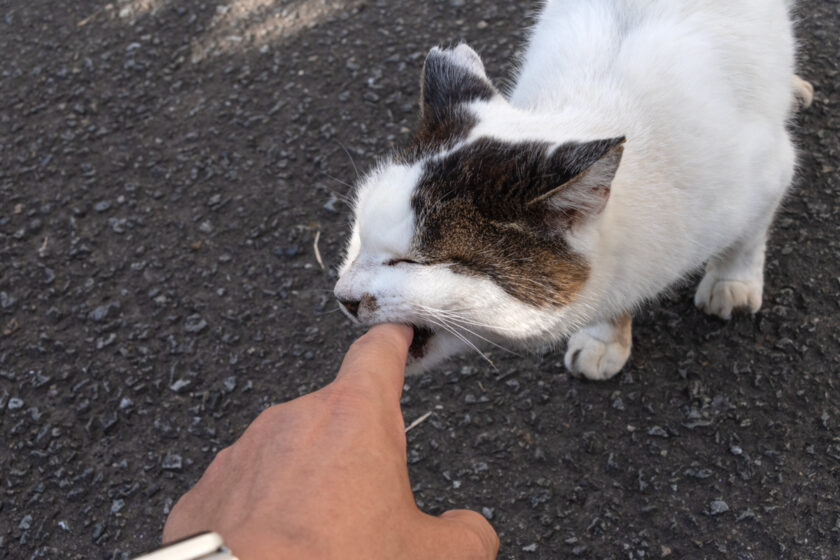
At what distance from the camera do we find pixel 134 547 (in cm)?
216

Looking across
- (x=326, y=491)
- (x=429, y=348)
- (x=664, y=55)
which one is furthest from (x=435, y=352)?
(x=664, y=55)

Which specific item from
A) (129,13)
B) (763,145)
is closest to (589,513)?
(763,145)

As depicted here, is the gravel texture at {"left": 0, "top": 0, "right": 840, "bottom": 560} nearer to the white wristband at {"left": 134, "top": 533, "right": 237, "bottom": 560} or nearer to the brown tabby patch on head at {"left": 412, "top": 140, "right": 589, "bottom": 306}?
the brown tabby patch on head at {"left": 412, "top": 140, "right": 589, "bottom": 306}

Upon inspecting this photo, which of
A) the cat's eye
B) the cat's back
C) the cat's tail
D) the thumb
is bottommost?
the cat's tail

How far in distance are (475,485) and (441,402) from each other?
0.33 meters

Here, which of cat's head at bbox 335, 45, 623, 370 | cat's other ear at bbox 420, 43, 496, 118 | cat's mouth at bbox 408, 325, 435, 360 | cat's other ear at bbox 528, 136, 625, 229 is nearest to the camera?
cat's other ear at bbox 528, 136, 625, 229

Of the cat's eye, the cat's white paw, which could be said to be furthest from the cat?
the cat's white paw

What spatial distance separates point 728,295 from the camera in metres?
2.34

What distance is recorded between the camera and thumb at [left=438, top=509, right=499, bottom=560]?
1211 mm

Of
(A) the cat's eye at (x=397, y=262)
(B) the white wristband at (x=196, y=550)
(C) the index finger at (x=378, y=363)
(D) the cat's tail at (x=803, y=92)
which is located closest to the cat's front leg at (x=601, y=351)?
(A) the cat's eye at (x=397, y=262)

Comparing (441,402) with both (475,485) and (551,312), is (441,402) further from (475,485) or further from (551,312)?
(551,312)

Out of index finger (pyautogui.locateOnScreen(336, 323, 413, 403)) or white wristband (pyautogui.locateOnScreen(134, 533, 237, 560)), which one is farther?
index finger (pyautogui.locateOnScreen(336, 323, 413, 403))

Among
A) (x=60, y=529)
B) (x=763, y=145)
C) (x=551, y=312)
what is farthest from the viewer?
(x=60, y=529)

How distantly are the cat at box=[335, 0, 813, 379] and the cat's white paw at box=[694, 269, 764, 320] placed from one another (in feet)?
0.34
